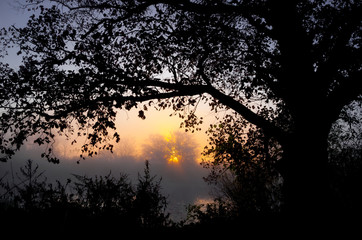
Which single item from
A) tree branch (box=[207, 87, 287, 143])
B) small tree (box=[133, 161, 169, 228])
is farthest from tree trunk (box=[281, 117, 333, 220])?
small tree (box=[133, 161, 169, 228])

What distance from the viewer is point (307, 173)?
5.44 meters

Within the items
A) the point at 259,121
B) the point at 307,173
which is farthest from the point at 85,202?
the point at 307,173

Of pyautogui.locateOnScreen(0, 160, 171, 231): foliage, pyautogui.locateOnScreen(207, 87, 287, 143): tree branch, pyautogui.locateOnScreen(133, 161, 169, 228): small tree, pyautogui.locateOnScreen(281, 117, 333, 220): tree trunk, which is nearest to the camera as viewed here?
pyautogui.locateOnScreen(0, 160, 171, 231): foliage

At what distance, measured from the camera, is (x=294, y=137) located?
6.14 meters

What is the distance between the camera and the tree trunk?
5085 mm

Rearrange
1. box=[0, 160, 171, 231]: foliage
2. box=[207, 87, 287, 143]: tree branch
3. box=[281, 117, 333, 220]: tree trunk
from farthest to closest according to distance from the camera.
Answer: box=[207, 87, 287, 143]: tree branch
box=[281, 117, 333, 220]: tree trunk
box=[0, 160, 171, 231]: foliage

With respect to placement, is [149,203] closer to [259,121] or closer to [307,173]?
[259,121]

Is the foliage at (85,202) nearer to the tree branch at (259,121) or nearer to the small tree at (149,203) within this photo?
the small tree at (149,203)

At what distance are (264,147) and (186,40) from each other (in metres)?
11.0

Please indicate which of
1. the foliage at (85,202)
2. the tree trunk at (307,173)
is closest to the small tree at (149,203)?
the foliage at (85,202)

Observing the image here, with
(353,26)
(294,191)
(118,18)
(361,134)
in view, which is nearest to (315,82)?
(353,26)

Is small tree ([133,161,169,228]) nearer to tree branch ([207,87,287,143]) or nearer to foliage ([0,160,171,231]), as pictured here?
foliage ([0,160,171,231])

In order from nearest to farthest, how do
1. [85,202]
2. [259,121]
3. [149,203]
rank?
[85,202] < [149,203] < [259,121]

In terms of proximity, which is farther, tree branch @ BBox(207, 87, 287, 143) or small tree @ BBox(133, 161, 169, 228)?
tree branch @ BBox(207, 87, 287, 143)
